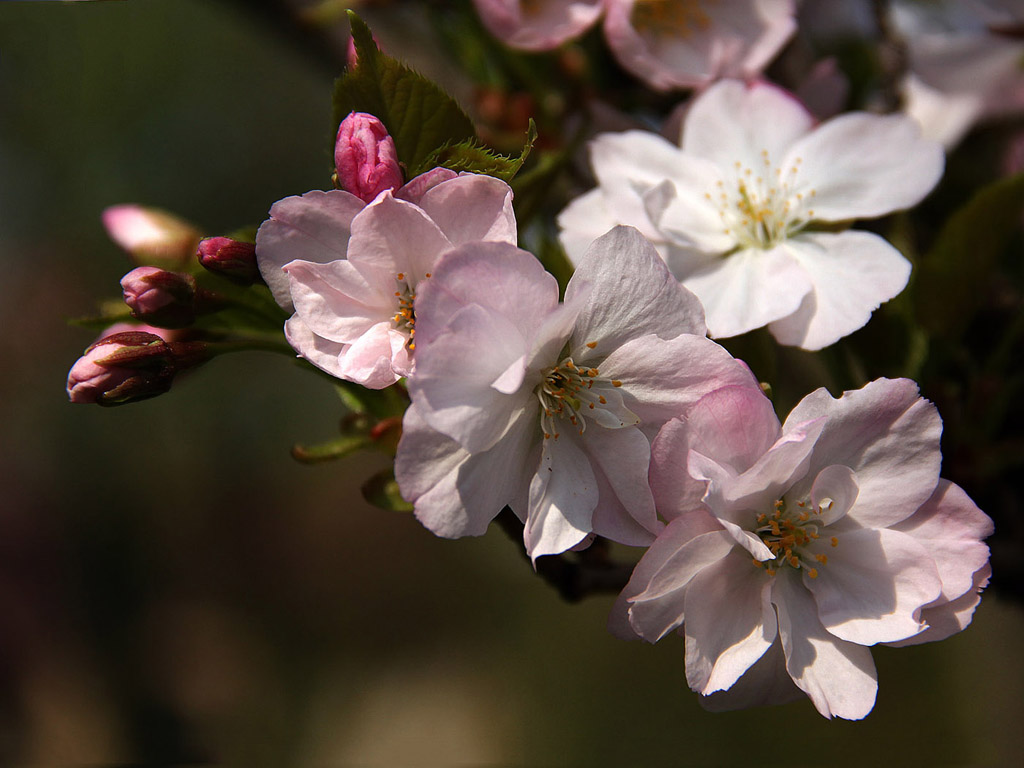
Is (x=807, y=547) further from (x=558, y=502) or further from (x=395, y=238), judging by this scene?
(x=395, y=238)

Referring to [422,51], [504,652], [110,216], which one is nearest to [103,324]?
[110,216]

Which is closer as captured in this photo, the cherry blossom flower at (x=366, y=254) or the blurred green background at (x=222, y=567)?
the cherry blossom flower at (x=366, y=254)

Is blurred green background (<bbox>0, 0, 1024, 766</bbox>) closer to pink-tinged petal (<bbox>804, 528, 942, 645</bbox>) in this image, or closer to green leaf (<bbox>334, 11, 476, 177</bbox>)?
pink-tinged petal (<bbox>804, 528, 942, 645</bbox>)

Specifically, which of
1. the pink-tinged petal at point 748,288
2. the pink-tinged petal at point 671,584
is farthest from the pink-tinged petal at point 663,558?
the pink-tinged petal at point 748,288

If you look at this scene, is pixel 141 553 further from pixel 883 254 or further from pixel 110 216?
pixel 883 254

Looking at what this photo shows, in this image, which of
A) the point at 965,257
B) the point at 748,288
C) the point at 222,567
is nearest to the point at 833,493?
the point at 748,288

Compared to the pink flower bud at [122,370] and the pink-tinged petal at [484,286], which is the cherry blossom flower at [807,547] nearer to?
the pink-tinged petal at [484,286]
